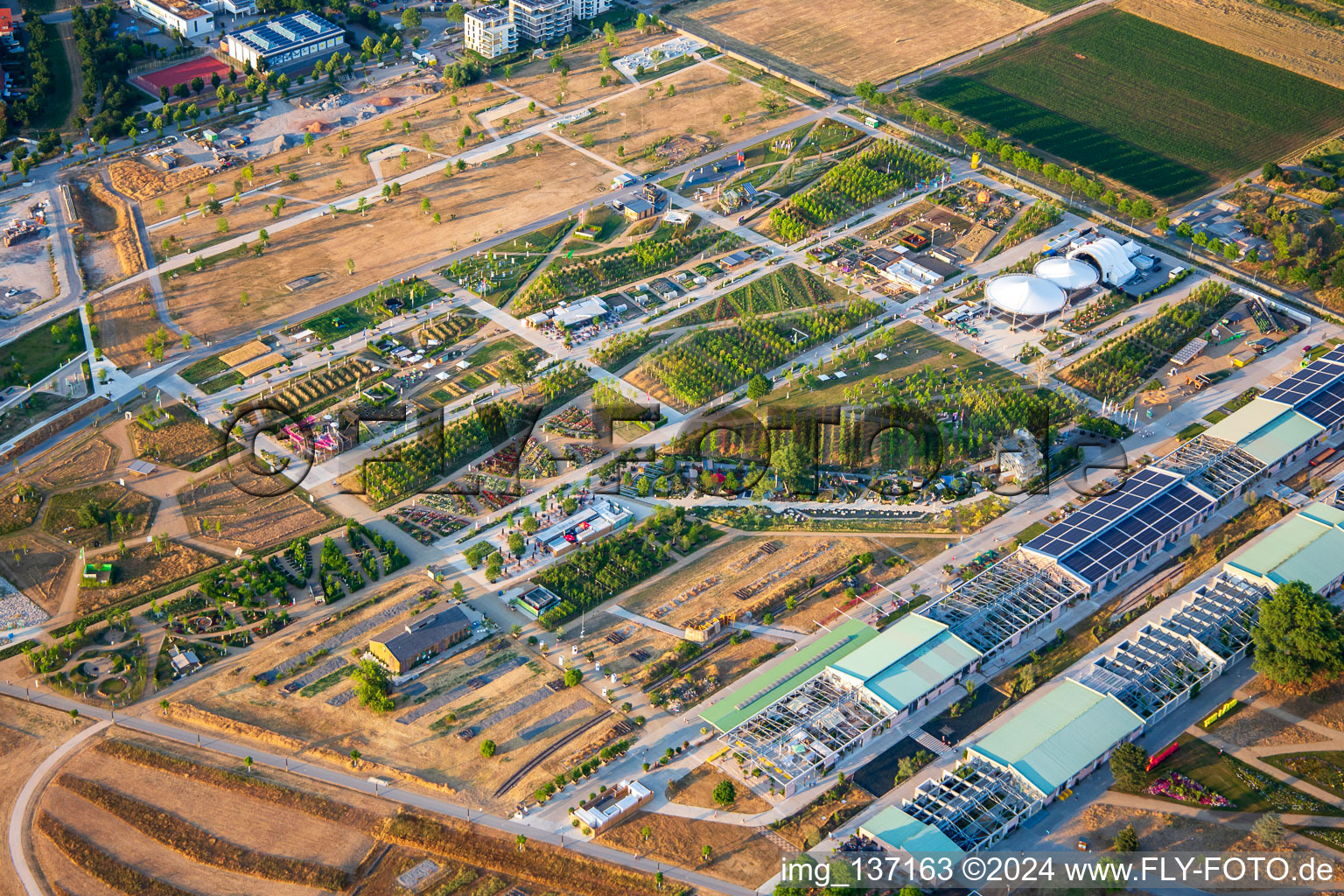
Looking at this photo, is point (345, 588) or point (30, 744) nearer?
point (30, 744)

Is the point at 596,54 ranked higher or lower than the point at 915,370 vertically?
higher

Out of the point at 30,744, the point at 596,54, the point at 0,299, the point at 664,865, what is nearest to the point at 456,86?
the point at 596,54

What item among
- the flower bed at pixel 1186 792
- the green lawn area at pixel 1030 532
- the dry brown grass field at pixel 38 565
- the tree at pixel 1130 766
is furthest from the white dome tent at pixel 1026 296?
the dry brown grass field at pixel 38 565

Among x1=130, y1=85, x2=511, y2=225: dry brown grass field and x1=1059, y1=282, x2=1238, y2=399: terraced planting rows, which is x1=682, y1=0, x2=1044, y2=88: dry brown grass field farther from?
x1=1059, y1=282, x2=1238, y2=399: terraced planting rows

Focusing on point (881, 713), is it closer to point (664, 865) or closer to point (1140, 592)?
point (664, 865)

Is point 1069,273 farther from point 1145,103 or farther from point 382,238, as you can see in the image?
point 382,238

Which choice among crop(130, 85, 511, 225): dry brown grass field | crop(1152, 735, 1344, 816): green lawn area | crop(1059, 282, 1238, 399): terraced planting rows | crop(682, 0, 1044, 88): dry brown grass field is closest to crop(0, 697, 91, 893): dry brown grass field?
crop(130, 85, 511, 225): dry brown grass field
